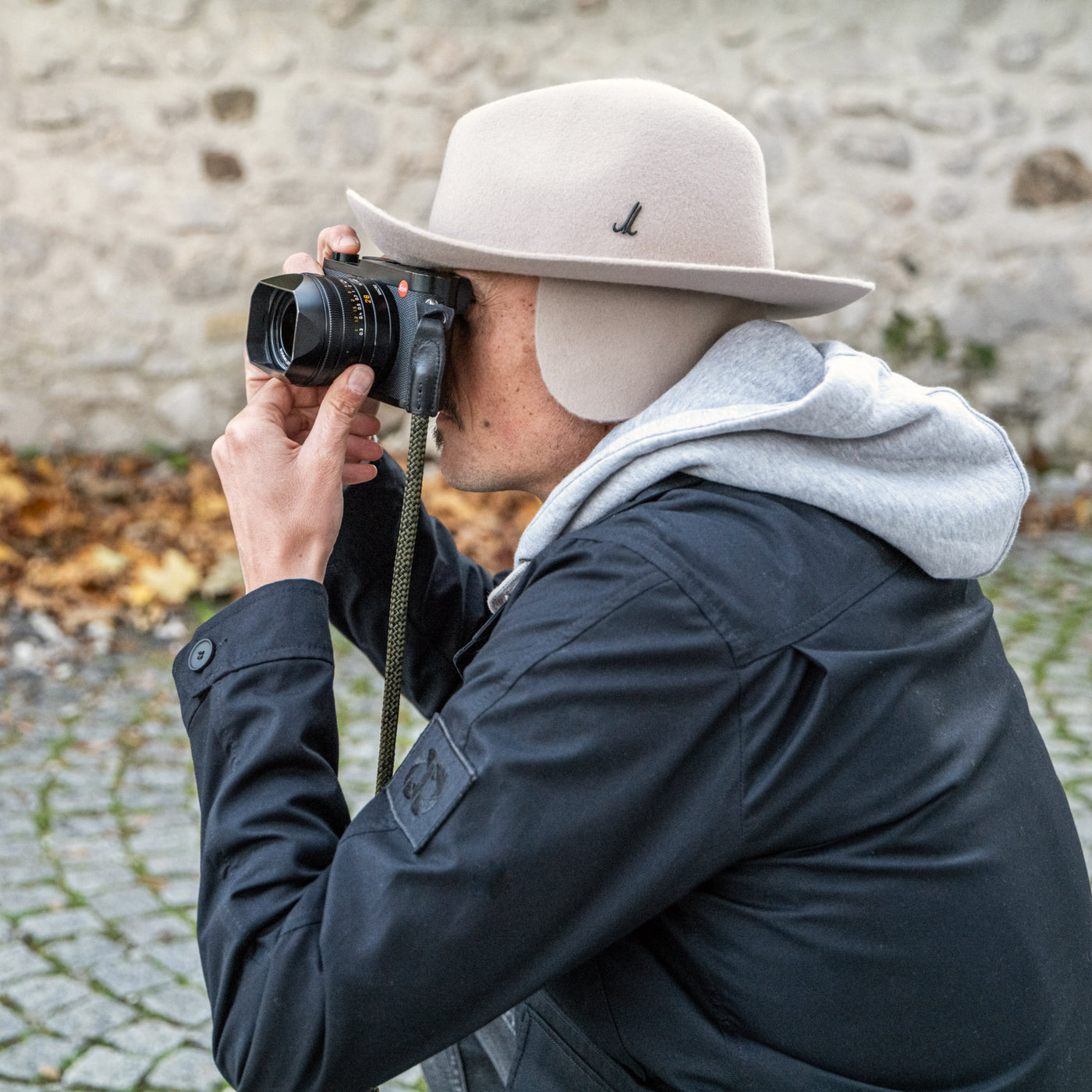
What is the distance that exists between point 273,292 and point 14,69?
12.9 feet

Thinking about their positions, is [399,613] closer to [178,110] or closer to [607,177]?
[607,177]

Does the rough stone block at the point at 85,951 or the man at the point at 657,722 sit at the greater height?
the man at the point at 657,722

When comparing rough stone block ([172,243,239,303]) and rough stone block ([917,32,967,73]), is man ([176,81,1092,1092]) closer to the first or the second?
rough stone block ([172,243,239,303])

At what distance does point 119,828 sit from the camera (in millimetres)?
2959

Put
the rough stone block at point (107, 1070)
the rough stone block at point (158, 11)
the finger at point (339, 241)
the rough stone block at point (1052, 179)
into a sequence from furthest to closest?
the rough stone block at point (1052, 179) < the rough stone block at point (158, 11) < the rough stone block at point (107, 1070) < the finger at point (339, 241)

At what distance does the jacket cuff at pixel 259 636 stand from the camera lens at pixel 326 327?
254 millimetres

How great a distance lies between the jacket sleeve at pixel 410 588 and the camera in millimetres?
1793

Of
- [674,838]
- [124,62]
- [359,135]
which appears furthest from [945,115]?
[674,838]

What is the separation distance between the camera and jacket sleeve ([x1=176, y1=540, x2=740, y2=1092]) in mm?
1043

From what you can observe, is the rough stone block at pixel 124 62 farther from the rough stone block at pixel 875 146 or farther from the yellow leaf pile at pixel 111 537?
the rough stone block at pixel 875 146

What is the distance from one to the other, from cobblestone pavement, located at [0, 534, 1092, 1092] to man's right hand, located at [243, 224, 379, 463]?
4.12 feet

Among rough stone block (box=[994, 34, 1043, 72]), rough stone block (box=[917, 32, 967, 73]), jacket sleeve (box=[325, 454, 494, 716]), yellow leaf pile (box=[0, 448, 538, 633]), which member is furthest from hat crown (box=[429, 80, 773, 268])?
rough stone block (box=[994, 34, 1043, 72])

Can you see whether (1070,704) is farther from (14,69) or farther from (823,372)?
(14,69)

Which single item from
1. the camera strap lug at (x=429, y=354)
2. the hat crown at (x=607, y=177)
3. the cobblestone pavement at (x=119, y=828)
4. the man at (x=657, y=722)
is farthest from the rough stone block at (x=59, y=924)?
the hat crown at (x=607, y=177)
